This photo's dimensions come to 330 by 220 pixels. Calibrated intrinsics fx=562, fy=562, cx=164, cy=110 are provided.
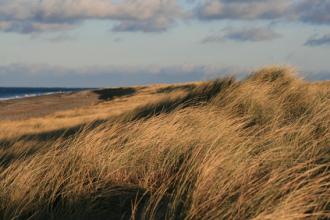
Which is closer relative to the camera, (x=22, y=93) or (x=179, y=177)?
(x=179, y=177)

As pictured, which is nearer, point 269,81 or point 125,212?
point 125,212

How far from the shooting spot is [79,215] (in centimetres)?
477

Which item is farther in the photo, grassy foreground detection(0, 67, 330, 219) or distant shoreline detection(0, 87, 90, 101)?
distant shoreline detection(0, 87, 90, 101)

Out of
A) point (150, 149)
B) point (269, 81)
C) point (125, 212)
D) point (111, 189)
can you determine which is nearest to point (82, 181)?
point (111, 189)

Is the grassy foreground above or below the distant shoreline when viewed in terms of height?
above

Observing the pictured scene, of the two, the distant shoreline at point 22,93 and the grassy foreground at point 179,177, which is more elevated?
the grassy foreground at point 179,177

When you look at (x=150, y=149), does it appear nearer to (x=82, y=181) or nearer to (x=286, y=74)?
(x=82, y=181)

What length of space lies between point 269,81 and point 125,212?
846cm

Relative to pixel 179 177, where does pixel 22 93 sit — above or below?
below

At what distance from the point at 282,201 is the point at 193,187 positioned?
2.71 ft

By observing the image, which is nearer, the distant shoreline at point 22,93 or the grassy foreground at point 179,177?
the grassy foreground at point 179,177

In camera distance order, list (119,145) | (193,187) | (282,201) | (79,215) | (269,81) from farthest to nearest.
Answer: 1. (269,81)
2. (119,145)
3. (79,215)
4. (193,187)
5. (282,201)

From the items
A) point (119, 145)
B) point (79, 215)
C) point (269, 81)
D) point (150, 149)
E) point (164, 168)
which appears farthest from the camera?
point (269, 81)

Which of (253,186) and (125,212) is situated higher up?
(253,186)
